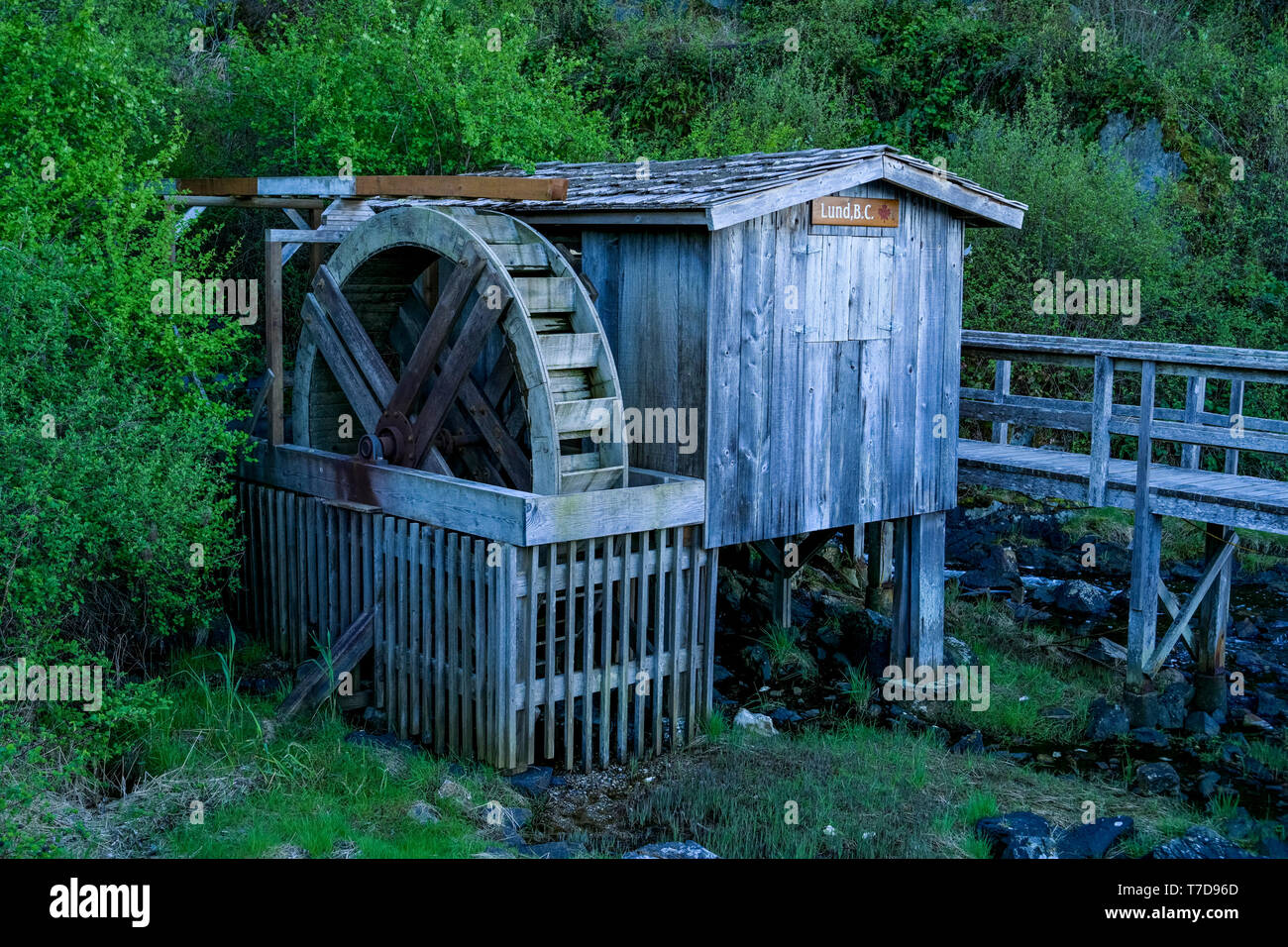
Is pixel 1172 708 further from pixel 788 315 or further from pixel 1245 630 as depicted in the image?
pixel 788 315

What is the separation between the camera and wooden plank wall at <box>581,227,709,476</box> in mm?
9094

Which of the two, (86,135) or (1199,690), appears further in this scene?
(1199,690)

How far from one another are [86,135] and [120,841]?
18.1 feet

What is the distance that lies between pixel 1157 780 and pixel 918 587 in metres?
2.51

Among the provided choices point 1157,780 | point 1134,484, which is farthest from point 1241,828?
point 1134,484

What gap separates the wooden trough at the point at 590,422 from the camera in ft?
28.5

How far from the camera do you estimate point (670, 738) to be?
9336 mm

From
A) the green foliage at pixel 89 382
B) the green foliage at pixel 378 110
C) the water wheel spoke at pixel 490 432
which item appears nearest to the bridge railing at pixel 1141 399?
the water wheel spoke at pixel 490 432

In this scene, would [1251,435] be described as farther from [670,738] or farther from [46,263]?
[46,263]

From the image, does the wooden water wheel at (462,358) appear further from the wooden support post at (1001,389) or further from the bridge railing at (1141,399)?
the wooden support post at (1001,389)

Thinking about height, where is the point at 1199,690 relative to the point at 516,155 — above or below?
below

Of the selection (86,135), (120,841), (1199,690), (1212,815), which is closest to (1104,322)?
(1199,690)

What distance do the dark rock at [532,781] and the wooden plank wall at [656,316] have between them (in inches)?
86.7

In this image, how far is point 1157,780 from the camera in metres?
9.06
